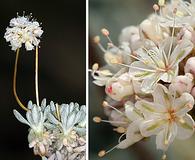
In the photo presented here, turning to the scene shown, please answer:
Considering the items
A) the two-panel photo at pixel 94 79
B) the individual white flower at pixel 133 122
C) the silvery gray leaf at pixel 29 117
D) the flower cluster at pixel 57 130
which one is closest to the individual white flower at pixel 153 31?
the two-panel photo at pixel 94 79

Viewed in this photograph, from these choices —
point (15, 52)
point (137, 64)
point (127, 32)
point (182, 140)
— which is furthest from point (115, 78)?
point (15, 52)

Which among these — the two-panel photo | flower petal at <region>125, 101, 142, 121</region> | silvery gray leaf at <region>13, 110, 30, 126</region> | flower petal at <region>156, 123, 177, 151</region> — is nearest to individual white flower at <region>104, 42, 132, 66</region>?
the two-panel photo

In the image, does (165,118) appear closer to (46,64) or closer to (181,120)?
(181,120)

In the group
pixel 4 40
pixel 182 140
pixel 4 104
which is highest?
pixel 4 40

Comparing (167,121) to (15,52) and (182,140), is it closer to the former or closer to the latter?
(182,140)

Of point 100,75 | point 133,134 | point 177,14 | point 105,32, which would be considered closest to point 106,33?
point 105,32

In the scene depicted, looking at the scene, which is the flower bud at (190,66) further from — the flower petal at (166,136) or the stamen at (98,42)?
the stamen at (98,42)

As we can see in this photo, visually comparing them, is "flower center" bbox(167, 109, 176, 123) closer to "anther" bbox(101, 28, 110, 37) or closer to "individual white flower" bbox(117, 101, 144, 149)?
"individual white flower" bbox(117, 101, 144, 149)

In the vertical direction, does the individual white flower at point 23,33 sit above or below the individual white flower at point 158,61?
above
